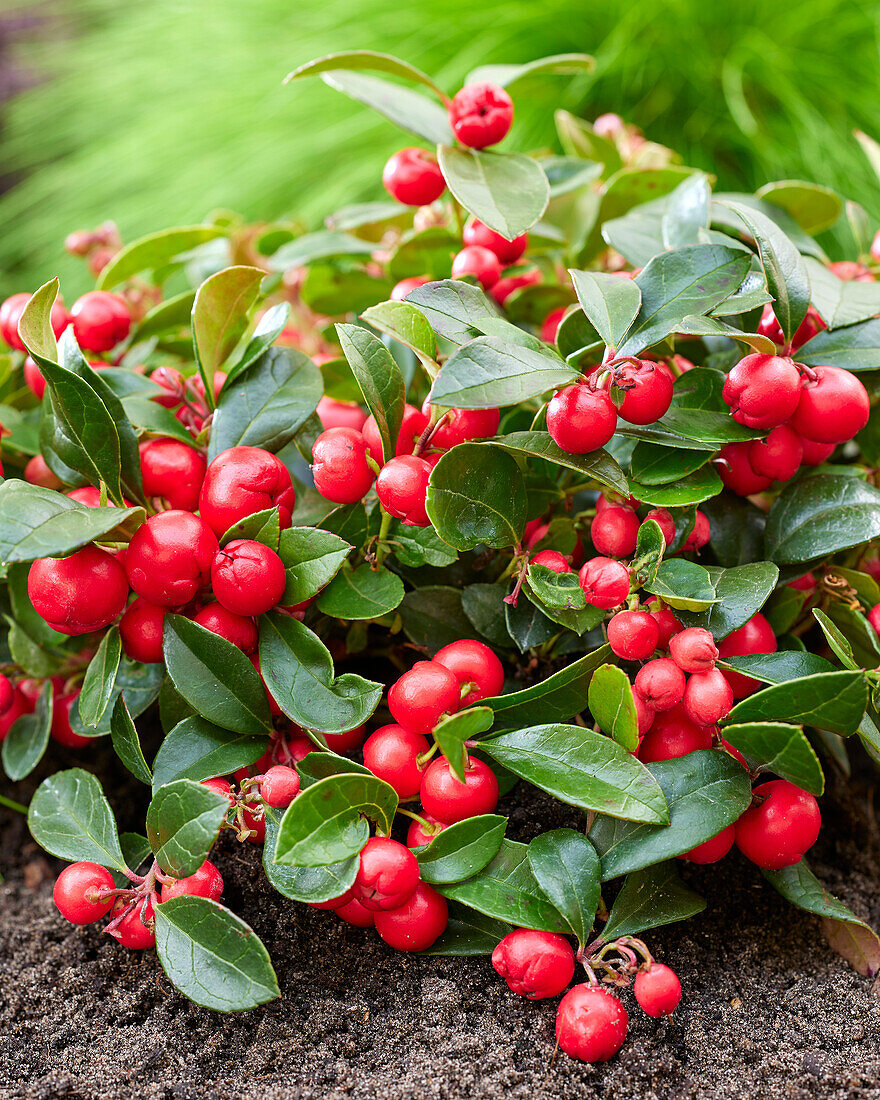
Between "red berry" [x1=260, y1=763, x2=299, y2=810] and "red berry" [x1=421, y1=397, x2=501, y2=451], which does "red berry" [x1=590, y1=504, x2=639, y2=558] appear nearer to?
"red berry" [x1=421, y1=397, x2=501, y2=451]

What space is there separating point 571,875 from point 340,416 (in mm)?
389

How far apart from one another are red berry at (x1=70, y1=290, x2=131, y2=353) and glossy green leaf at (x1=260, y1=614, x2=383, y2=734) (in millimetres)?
329

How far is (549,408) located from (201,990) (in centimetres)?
38

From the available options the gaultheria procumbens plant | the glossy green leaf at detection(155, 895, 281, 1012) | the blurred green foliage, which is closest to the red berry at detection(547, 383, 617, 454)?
the gaultheria procumbens plant

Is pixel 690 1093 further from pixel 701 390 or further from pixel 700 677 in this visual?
pixel 701 390

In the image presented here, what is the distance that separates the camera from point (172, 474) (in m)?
0.60

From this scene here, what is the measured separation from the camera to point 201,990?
0.49 metres

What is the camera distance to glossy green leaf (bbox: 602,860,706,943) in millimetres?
539

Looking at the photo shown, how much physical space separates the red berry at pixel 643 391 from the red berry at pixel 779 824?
0.79 feet

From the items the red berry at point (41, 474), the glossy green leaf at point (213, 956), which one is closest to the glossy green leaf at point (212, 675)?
the glossy green leaf at point (213, 956)

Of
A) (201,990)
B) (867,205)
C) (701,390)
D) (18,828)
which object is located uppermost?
(701,390)

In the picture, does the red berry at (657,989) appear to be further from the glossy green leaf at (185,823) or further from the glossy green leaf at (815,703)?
the glossy green leaf at (185,823)

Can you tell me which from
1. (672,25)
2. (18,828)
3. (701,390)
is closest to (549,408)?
(701,390)

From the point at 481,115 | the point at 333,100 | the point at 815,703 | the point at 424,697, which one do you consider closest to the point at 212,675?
the point at 424,697
